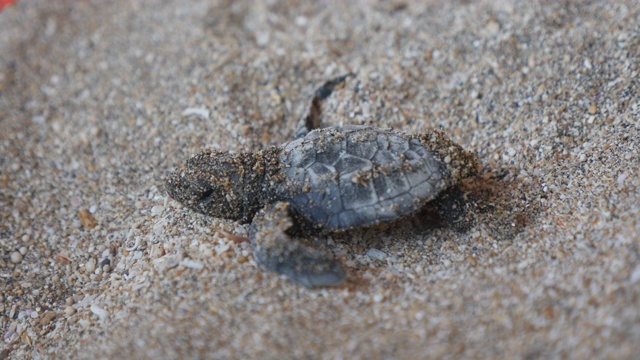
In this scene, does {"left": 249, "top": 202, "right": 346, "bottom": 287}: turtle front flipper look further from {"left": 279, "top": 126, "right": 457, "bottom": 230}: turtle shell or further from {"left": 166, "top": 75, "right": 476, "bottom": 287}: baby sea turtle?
{"left": 279, "top": 126, "right": 457, "bottom": 230}: turtle shell

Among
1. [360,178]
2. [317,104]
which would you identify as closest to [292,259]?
[360,178]

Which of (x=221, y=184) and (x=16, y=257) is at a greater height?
(x=221, y=184)

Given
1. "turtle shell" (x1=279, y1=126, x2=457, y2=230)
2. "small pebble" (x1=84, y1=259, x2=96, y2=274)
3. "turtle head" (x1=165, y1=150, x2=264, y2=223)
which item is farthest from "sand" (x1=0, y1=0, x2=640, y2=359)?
"turtle shell" (x1=279, y1=126, x2=457, y2=230)

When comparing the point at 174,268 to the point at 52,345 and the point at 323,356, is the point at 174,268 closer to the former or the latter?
the point at 52,345

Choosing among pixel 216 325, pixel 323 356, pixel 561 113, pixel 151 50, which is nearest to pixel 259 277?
pixel 216 325

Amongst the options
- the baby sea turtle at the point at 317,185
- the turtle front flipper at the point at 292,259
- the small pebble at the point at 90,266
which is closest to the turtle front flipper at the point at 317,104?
the baby sea turtle at the point at 317,185

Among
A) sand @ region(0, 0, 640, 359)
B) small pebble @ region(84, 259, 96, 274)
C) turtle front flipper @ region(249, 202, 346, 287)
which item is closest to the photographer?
sand @ region(0, 0, 640, 359)

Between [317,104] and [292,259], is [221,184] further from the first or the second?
[317,104]
